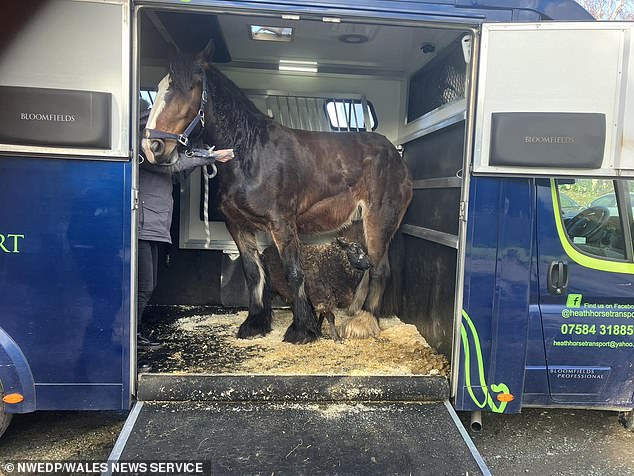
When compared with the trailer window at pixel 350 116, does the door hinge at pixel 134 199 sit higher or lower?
lower

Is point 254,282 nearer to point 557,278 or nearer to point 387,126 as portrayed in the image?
point 387,126

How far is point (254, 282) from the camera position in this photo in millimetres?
3836

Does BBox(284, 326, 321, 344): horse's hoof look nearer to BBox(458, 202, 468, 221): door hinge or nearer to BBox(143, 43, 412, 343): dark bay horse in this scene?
BBox(143, 43, 412, 343): dark bay horse

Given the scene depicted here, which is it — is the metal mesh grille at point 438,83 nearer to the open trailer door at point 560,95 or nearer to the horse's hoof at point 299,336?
the open trailer door at point 560,95

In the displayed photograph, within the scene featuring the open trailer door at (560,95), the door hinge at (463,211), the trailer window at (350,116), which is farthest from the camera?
the trailer window at (350,116)

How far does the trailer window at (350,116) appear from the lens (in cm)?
456

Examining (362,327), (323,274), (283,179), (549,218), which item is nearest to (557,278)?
(549,218)

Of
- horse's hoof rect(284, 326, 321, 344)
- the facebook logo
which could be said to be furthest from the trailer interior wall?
horse's hoof rect(284, 326, 321, 344)

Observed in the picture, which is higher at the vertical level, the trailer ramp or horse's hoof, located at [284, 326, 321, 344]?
horse's hoof, located at [284, 326, 321, 344]

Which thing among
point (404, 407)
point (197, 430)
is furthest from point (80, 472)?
point (404, 407)

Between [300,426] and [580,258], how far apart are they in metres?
1.78

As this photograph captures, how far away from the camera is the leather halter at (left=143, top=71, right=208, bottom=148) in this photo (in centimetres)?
300

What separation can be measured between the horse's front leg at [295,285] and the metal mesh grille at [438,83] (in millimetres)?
1512

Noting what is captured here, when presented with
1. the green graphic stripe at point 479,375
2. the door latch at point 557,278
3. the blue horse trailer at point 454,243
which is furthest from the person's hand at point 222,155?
the door latch at point 557,278
